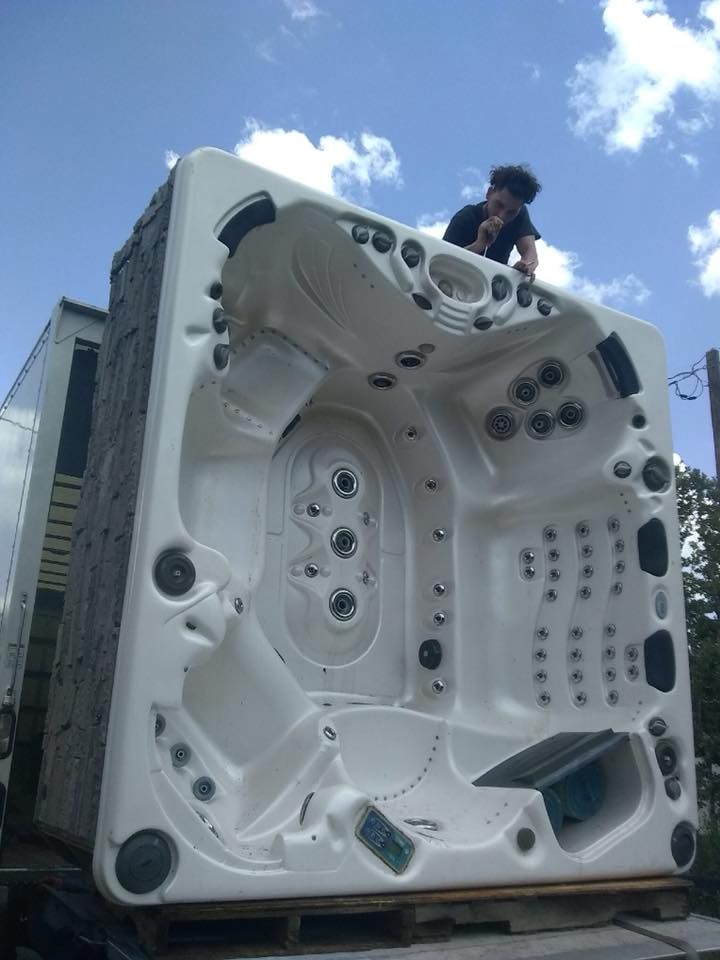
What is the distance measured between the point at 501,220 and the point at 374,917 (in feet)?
10.7

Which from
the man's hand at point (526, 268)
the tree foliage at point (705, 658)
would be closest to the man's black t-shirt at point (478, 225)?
the man's hand at point (526, 268)

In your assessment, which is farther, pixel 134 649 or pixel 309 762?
pixel 309 762

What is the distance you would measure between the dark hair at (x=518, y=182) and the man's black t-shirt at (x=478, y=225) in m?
0.07

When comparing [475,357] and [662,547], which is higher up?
[475,357]

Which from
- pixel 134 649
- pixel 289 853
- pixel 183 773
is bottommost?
pixel 289 853

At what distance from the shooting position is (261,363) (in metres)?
4.00

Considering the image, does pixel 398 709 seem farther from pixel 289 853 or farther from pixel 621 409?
pixel 621 409

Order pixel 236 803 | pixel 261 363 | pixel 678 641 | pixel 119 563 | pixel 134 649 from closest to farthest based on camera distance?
pixel 134 649, pixel 119 563, pixel 236 803, pixel 261 363, pixel 678 641

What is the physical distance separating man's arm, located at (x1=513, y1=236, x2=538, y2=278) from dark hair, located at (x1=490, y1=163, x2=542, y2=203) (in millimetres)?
247

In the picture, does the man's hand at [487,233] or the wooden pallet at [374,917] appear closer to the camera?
the wooden pallet at [374,917]

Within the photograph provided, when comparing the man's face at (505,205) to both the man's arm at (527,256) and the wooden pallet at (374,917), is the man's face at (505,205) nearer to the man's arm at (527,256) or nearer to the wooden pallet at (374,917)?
the man's arm at (527,256)

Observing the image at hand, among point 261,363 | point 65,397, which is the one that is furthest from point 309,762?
point 65,397

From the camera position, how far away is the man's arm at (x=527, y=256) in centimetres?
420

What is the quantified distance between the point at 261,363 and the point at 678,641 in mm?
2416
